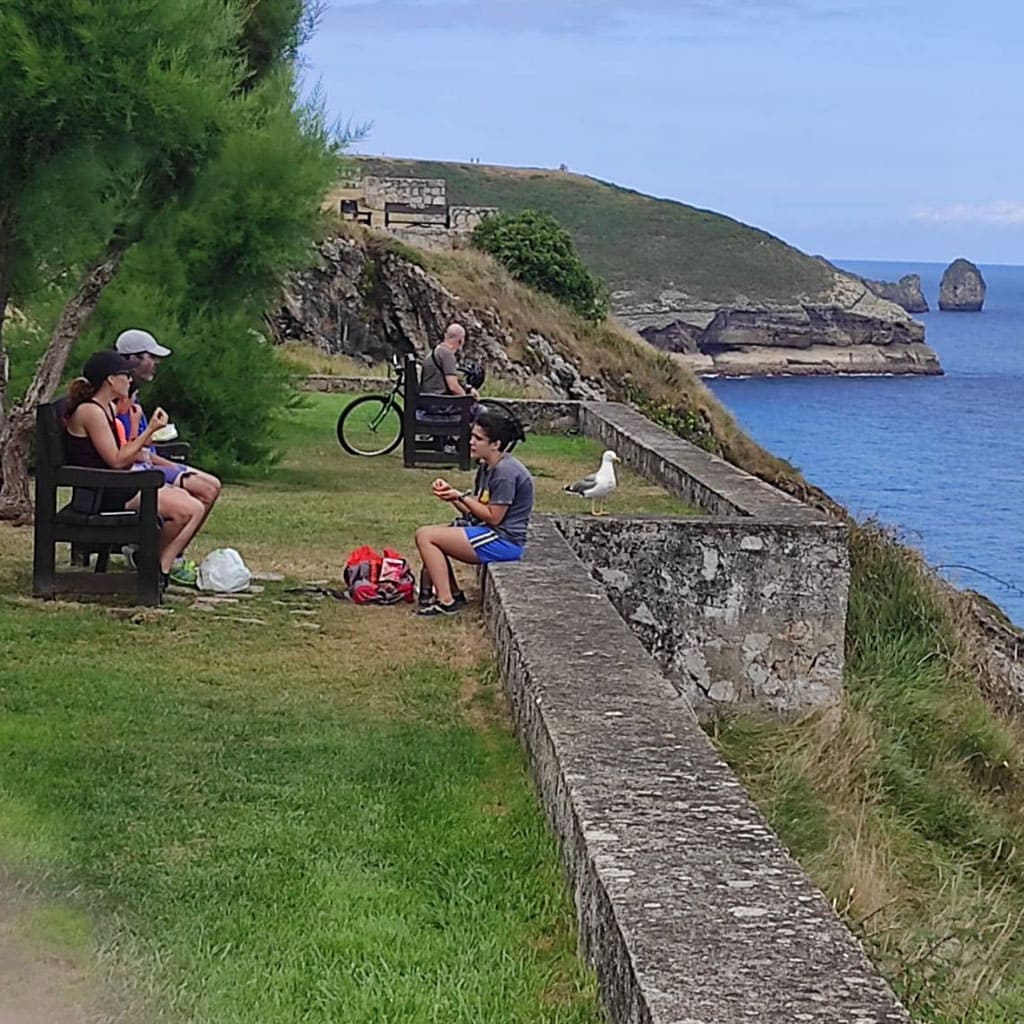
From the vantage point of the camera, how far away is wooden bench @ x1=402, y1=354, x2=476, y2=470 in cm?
1625

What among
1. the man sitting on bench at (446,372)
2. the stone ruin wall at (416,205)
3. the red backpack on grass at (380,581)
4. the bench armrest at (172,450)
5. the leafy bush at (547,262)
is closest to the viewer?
the red backpack on grass at (380,581)

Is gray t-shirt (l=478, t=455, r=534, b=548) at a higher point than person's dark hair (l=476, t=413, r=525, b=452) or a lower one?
lower

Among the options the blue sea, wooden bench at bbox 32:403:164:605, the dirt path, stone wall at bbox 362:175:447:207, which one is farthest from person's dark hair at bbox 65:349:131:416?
stone wall at bbox 362:175:447:207

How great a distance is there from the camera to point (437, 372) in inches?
649

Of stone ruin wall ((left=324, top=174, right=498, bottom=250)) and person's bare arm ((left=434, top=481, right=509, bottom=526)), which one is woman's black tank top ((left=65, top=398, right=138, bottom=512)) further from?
stone ruin wall ((left=324, top=174, right=498, bottom=250))

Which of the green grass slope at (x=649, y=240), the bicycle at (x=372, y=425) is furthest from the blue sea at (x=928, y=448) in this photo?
the green grass slope at (x=649, y=240)

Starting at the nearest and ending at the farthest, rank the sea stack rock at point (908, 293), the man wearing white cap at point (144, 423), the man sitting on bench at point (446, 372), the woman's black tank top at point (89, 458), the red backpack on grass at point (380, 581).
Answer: the woman's black tank top at point (89, 458), the man wearing white cap at point (144, 423), the red backpack on grass at point (380, 581), the man sitting on bench at point (446, 372), the sea stack rock at point (908, 293)

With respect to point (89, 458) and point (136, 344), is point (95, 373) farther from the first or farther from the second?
point (136, 344)

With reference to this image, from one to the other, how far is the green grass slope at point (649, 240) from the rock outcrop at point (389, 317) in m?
66.1

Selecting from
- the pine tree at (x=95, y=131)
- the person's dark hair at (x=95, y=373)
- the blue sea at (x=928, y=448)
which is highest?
the pine tree at (x=95, y=131)

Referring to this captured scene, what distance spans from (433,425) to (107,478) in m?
8.36

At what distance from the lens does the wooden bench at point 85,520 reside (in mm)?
8070

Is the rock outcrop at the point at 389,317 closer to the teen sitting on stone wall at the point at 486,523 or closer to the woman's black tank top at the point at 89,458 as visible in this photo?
the teen sitting on stone wall at the point at 486,523

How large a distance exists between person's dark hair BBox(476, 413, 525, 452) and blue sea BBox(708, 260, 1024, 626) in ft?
21.1
